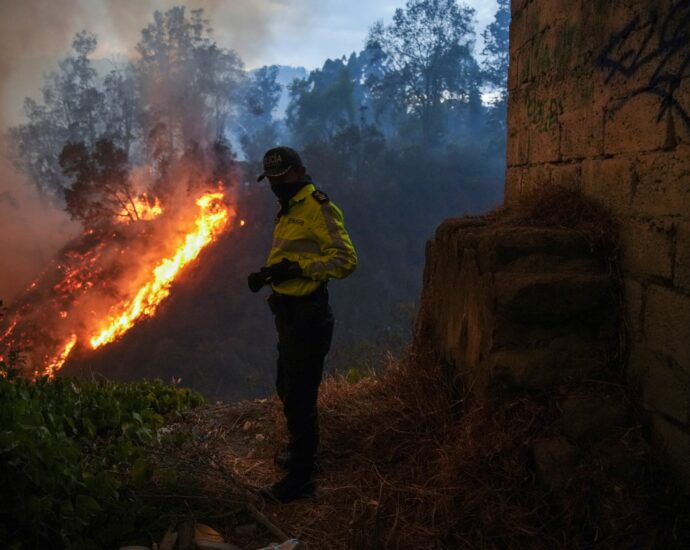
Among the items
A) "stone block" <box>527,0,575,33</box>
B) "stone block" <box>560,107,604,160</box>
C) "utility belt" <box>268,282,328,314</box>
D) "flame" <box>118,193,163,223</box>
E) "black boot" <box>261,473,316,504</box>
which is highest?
"stone block" <box>527,0,575,33</box>

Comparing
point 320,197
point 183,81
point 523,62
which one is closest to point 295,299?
point 320,197

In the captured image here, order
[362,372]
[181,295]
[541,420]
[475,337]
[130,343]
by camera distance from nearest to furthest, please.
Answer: [541,420]
[475,337]
[362,372]
[130,343]
[181,295]

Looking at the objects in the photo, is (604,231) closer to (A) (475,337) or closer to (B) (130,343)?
(A) (475,337)

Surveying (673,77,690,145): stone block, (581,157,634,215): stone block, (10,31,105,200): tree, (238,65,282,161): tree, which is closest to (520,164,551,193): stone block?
(581,157,634,215): stone block

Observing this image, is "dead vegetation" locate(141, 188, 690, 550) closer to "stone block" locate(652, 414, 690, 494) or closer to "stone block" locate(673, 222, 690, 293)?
"stone block" locate(652, 414, 690, 494)

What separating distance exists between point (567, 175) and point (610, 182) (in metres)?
0.48

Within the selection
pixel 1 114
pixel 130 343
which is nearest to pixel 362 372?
pixel 130 343

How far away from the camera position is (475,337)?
3.51 meters

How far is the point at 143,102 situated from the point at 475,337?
4964cm

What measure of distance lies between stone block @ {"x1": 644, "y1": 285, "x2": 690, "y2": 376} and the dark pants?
173 cm

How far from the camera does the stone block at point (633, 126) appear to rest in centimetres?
288

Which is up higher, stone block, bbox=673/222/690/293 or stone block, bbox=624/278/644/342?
stone block, bbox=673/222/690/293

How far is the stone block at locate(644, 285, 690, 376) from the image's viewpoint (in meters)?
2.68

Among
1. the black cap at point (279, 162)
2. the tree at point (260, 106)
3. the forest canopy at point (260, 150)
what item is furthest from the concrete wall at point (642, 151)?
the tree at point (260, 106)
